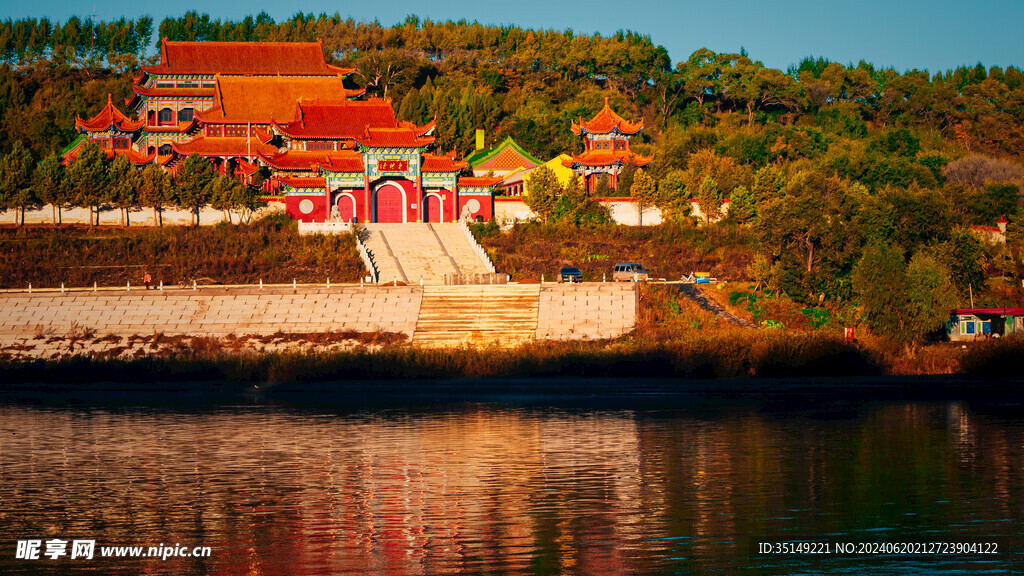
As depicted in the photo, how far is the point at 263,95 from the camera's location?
77.9m

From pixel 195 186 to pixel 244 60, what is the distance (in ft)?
75.1

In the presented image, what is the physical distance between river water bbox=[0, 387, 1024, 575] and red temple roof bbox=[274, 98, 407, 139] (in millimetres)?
40329

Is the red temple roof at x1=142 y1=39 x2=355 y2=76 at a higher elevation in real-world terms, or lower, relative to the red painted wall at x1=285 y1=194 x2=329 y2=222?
higher

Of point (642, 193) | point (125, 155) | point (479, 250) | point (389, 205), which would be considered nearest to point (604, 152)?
point (642, 193)

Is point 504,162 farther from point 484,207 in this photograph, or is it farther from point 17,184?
point 17,184

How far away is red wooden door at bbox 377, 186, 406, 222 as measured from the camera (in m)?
66.4

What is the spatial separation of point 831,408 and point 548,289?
18775 mm

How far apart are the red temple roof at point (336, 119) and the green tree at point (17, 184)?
15742 mm

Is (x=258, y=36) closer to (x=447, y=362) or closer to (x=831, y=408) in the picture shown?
(x=447, y=362)

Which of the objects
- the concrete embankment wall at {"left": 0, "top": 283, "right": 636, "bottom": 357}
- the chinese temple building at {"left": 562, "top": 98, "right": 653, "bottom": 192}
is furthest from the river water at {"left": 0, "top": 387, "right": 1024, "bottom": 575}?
the chinese temple building at {"left": 562, "top": 98, "right": 653, "bottom": 192}

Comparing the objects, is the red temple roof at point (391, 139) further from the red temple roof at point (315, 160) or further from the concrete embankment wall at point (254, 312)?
the concrete embankment wall at point (254, 312)

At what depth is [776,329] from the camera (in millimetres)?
41281

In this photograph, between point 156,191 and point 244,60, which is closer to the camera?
point 156,191

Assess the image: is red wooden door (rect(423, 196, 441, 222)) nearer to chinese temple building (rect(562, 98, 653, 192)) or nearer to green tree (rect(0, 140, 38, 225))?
chinese temple building (rect(562, 98, 653, 192))
